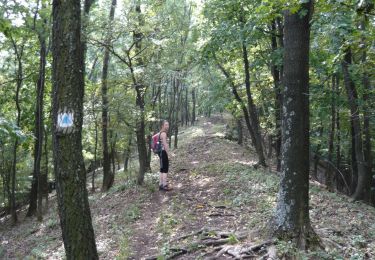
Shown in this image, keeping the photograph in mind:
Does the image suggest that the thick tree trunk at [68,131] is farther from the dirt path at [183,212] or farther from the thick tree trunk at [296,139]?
the thick tree trunk at [296,139]

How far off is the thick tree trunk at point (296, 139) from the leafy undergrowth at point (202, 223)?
1.30 feet

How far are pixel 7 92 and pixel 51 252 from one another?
10.9 meters

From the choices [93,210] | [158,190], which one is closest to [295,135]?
[158,190]

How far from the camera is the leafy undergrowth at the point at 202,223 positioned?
627 cm

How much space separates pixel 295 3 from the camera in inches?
189

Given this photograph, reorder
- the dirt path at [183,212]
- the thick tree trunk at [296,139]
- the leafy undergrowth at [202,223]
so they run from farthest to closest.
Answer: the dirt path at [183,212] → the leafy undergrowth at [202,223] → the thick tree trunk at [296,139]

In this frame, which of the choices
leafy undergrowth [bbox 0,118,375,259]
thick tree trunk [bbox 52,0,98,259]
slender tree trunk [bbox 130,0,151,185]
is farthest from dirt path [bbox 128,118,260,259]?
thick tree trunk [bbox 52,0,98,259]

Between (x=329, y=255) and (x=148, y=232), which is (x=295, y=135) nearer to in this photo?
(x=329, y=255)

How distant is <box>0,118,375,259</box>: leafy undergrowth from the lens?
6266mm

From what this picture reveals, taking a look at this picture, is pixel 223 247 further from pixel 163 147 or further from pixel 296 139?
pixel 163 147

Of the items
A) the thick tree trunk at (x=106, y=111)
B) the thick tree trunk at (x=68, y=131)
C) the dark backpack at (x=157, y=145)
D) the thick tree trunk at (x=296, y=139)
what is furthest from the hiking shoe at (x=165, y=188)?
the thick tree trunk at (x=68, y=131)

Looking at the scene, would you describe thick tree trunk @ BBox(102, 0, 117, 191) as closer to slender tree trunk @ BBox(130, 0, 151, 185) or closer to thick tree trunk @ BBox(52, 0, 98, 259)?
slender tree trunk @ BBox(130, 0, 151, 185)

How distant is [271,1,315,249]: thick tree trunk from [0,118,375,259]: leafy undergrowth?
0.40m

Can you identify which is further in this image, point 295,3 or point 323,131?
point 323,131
